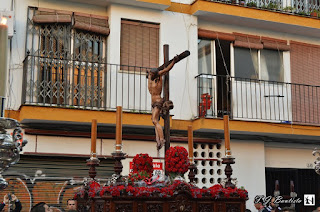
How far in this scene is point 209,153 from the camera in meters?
15.7

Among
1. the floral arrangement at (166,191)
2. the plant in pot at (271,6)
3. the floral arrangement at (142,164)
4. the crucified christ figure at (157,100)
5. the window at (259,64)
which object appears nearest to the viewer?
the floral arrangement at (166,191)

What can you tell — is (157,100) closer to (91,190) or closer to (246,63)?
(91,190)

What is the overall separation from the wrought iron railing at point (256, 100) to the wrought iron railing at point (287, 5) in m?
2.38

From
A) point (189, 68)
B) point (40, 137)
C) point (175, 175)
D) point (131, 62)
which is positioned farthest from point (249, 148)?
point (175, 175)

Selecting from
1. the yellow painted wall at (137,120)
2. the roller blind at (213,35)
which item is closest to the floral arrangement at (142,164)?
the yellow painted wall at (137,120)

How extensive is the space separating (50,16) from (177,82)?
4008 mm

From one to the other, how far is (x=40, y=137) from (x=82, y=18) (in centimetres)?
352

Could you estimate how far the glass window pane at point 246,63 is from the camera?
16.5m

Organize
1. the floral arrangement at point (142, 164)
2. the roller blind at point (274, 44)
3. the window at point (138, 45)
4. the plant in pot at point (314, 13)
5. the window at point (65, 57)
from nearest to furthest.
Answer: the floral arrangement at point (142, 164) → the window at point (65, 57) → the window at point (138, 45) → the roller blind at point (274, 44) → the plant in pot at point (314, 13)

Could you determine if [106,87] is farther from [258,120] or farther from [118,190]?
[118,190]

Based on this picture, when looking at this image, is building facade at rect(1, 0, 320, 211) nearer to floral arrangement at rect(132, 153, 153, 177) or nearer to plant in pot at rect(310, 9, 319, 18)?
plant in pot at rect(310, 9, 319, 18)

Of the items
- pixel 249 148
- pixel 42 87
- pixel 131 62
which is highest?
pixel 131 62

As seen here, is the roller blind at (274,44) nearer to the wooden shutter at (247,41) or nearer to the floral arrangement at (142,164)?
the wooden shutter at (247,41)

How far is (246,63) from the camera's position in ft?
54.9
